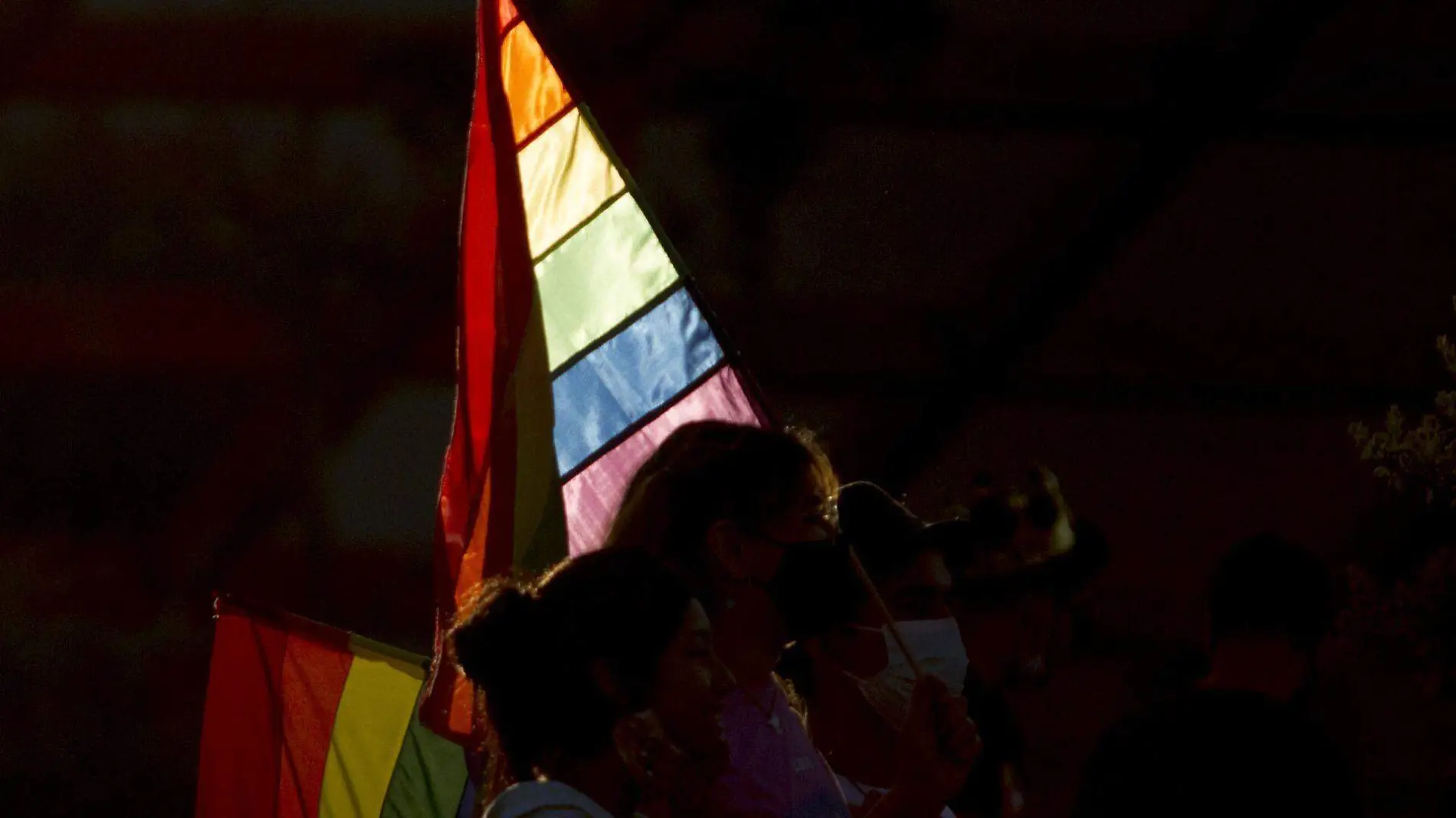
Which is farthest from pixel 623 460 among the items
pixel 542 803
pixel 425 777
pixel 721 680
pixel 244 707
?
pixel 542 803

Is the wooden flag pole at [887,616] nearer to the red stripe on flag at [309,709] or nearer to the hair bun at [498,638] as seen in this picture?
the hair bun at [498,638]

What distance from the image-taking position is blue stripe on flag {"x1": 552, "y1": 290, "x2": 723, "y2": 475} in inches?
110

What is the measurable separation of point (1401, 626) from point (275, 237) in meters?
2.73

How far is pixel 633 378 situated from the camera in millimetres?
2795

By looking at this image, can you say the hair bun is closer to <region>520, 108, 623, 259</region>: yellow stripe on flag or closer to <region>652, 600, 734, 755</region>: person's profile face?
<region>652, 600, 734, 755</region>: person's profile face

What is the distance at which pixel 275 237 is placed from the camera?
4.66 meters

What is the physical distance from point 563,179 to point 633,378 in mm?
347

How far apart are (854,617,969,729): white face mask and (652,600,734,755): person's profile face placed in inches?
27.2

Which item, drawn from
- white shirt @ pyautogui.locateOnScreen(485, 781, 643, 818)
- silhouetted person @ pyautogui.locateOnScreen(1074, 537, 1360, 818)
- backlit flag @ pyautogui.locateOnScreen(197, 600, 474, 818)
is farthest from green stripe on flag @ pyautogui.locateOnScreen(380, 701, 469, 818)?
white shirt @ pyautogui.locateOnScreen(485, 781, 643, 818)

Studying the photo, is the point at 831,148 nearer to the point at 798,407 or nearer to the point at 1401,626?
the point at 798,407

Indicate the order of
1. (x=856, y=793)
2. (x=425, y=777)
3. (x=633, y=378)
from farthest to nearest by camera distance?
(x=425, y=777)
(x=633, y=378)
(x=856, y=793)

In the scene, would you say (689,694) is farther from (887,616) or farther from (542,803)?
(887,616)

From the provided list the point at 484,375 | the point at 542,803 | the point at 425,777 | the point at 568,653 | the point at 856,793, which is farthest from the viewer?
the point at 425,777

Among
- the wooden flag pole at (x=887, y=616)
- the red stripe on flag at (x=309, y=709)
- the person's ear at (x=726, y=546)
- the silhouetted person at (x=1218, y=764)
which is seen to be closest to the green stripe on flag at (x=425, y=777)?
the red stripe on flag at (x=309, y=709)
